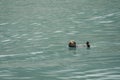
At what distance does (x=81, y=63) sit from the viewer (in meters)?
40.7

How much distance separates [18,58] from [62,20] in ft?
99.2

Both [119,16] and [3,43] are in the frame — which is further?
[119,16]

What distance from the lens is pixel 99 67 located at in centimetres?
3897

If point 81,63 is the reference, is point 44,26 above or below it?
above

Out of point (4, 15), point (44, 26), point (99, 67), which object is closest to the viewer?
point (99, 67)

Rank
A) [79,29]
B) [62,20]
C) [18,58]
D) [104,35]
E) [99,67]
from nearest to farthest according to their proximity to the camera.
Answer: [99,67] → [18,58] → [104,35] → [79,29] → [62,20]

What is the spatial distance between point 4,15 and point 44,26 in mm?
17627

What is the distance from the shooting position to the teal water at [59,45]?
37.8 meters

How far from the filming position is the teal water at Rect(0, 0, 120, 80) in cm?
3781

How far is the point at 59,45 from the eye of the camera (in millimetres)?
49500

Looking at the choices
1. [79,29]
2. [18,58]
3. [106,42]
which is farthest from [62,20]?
[18,58]

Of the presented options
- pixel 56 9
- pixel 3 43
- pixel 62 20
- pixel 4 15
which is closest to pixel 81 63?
pixel 3 43

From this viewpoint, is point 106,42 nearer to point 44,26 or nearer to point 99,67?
point 99,67

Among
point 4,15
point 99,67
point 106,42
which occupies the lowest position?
point 99,67
